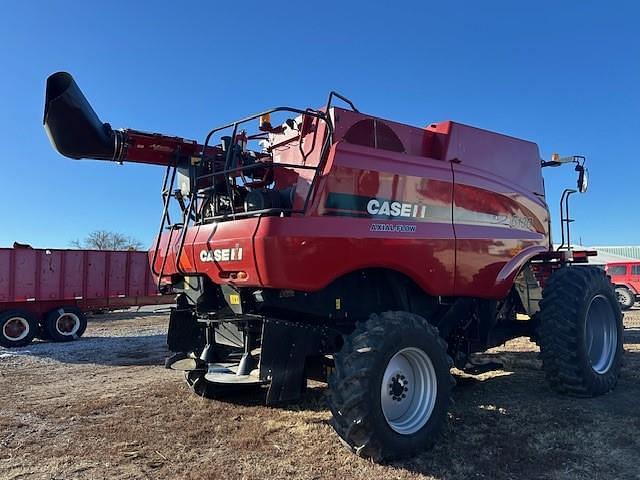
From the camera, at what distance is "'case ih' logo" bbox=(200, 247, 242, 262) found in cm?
468

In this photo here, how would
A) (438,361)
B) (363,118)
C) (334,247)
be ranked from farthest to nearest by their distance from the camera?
1. (363,118)
2. (438,361)
3. (334,247)

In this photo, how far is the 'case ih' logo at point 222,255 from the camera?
4.68 meters

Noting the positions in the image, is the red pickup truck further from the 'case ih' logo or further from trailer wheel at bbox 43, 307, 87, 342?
the 'case ih' logo

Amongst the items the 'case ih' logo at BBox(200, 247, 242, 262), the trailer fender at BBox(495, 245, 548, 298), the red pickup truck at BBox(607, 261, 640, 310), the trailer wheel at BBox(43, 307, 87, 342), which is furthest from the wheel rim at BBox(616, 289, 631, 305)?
the 'case ih' logo at BBox(200, 247, 242, 262)

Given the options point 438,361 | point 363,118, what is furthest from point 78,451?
point 363,118

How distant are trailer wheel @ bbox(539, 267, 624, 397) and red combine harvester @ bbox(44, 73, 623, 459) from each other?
0.05 feet

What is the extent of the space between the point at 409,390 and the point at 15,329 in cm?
1251

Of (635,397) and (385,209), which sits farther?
(635,397)

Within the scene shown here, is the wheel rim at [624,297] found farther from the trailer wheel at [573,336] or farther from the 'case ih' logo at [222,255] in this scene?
the 'case ih' logo at [222,255]

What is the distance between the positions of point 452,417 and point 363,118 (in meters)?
3.10

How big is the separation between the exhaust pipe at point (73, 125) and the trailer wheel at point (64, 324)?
10582mm

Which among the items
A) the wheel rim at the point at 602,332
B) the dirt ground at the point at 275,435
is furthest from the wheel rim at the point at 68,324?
the wheel rim at the point at 602,332

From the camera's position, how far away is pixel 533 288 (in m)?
6.93

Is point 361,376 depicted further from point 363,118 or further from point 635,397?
point 635,397
